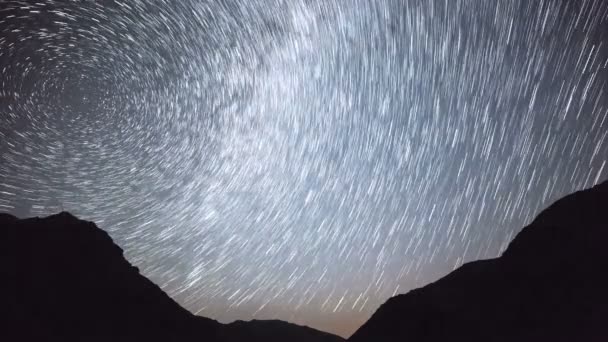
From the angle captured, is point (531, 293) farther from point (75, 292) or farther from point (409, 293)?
point (75, 292)

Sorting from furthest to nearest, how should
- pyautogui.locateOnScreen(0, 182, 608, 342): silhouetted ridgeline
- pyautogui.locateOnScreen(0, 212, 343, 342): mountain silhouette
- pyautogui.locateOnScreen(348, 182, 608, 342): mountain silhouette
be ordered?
1. pyautogui.locateOnScreen(0, 212, 343, 342): mountain silhouette
2. pyautogui.locateOnScreen(0, 182, 608, 342): silhouetted ridgeline
3. pyautogui.locateOnScreen(348, 182, 608, 342): mountain silhouette

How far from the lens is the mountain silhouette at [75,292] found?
787 inches

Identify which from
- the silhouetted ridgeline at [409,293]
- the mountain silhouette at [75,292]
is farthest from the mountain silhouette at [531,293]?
the mountain silhouette at [75,292]

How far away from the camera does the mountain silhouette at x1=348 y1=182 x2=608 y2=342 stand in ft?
57.2

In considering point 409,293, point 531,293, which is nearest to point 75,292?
point 409,293

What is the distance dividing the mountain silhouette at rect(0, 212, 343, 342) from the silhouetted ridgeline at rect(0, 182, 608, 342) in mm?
68

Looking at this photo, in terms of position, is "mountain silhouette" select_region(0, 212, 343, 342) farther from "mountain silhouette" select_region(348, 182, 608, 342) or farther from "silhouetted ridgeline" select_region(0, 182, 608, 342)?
"mountain silhouette" select_region(348, 182, 608, 342)

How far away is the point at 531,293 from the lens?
70.8 ft

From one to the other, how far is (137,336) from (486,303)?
20.8 meters

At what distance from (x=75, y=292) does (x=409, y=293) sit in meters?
23.9

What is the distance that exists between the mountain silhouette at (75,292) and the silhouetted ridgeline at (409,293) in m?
0.07

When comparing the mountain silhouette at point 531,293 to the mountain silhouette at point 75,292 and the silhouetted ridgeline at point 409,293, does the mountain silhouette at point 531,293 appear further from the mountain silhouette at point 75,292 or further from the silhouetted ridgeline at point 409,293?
the mountain silhouette at point 75,292

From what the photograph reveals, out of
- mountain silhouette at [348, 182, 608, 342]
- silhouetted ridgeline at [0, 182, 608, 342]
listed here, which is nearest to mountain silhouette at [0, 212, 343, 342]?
silhouetted ridgeline at [0, 182, 608, 342]

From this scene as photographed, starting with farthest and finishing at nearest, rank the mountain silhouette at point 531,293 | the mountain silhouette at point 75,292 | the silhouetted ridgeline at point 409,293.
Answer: the mountain silhouette at point 75,292 → the silhouetted ridgeline at point 409,293 → the mountain silhouette at point 531,293
